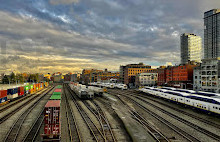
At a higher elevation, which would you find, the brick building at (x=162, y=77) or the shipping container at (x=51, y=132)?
the brick building at (x=162, y=77)

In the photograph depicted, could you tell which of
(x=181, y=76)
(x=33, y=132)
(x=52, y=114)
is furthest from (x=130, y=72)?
(x=52, y=114)

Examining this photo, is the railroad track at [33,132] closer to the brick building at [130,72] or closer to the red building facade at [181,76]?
the red building facade at [181,76]

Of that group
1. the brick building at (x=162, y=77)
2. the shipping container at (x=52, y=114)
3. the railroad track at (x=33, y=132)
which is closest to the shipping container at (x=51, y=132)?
the shipping container at (x=52, y=114)

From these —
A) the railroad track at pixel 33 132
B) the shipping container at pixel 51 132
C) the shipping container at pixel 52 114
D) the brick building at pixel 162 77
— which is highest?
the brick building at pixel 162 77

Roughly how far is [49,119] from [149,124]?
17384 millimetres

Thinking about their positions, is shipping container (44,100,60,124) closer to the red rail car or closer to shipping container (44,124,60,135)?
the red rail car

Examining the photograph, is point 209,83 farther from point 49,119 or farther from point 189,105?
point 49,119

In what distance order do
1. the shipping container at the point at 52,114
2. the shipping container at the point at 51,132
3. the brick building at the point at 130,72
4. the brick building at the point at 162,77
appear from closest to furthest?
the shipping container at the point at 51,132
the shipping container at the point at 52,114
the brick building at the point at 162,77
the brick building at the point at 130,72

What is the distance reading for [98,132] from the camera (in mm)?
24312

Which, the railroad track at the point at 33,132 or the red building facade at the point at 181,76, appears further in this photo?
the red building facade at the point at 181,76

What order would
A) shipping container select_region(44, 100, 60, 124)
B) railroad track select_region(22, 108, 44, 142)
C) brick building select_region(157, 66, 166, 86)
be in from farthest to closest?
brick building select_region(157, 66, 166, 86) → railroad track select_region(22, 108, 44, 142) → shipping container select_region(44, 100, 60, 124)

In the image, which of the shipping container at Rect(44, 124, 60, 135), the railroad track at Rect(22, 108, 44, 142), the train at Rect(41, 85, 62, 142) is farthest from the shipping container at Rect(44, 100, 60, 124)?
the railroad track at Rect(22, 108, 44, 142)

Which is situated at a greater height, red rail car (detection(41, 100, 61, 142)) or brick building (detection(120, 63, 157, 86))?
brick building (detection(120, 63, 157, 86))

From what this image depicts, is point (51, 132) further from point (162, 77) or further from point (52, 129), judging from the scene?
point (162, 77)
